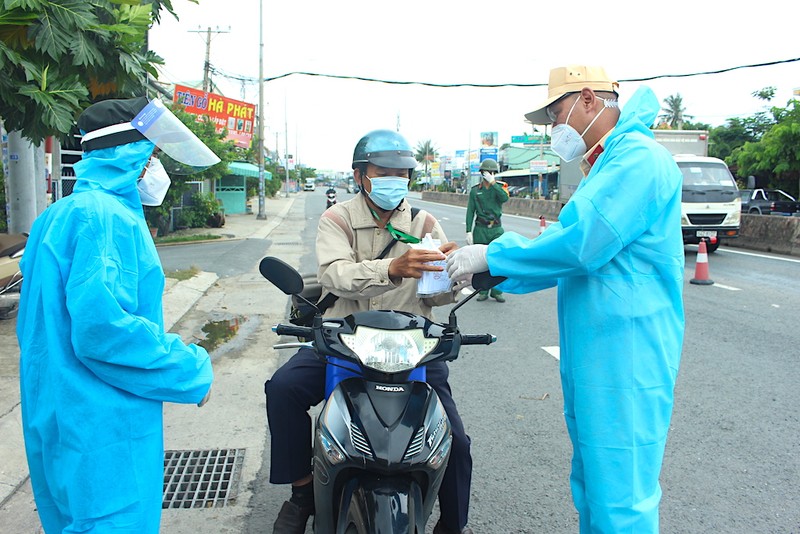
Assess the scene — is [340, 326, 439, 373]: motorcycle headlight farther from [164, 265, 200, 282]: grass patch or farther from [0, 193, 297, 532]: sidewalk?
[164, 265, 200, 282]: grass patch

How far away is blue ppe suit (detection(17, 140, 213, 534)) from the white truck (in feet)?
44.3

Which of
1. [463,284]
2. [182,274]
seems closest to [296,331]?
[463,284]

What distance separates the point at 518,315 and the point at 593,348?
5964mm

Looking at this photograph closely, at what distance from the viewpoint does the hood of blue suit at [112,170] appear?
207 centimetres

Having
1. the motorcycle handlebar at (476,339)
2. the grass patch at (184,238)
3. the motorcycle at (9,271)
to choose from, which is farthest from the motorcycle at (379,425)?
the grass patch at (184,238)

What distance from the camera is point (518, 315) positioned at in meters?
8.08

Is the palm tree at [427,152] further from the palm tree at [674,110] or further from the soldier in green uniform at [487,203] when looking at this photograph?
the soldier in green uniform at [487,203]

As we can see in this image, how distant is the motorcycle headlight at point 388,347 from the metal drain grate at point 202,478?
167 cm

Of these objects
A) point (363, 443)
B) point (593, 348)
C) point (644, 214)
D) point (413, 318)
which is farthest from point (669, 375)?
point (363, 443)

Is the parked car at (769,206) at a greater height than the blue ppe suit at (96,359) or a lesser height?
greater

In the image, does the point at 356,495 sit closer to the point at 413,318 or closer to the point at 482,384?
the point at 413,318

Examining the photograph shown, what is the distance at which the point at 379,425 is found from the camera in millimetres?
2148

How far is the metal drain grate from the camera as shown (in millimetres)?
3369

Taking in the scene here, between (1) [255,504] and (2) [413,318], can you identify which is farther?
(1) [255,504]
